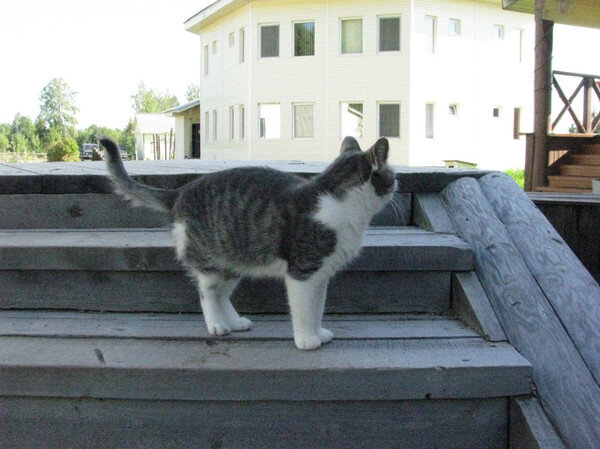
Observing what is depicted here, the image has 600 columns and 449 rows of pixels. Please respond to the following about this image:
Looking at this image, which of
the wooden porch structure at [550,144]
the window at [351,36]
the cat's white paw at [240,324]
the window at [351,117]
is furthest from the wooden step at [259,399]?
the window at [351,36]

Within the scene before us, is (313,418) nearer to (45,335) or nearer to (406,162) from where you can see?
(45,335)

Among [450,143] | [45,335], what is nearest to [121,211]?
[45,335]

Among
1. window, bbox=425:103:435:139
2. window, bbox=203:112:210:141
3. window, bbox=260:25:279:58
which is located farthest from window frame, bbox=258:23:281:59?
window, bbox=425:103:435:139

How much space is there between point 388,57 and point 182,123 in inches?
564

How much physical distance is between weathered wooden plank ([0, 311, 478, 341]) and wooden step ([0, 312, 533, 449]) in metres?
0.20

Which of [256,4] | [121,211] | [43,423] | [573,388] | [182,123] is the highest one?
[256,4]

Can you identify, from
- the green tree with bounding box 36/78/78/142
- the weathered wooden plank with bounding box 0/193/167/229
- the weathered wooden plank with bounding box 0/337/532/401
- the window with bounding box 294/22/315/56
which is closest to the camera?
the weathered wooden plank with bounding box 0/337/532/401

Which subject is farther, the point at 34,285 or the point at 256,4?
the point at 256,4

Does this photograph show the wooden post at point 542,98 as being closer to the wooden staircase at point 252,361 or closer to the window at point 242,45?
the wooden staircase at point 252,361

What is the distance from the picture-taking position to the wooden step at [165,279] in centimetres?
252

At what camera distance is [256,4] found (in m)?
20.8

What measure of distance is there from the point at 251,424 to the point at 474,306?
3.15ft

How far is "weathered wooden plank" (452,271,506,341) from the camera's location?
2.20 meters

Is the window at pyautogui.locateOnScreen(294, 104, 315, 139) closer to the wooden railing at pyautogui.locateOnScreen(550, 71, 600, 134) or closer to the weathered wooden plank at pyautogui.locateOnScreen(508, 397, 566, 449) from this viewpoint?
the wooden railing at pyautogui.locateOnScreen(550, 71, 600, 134)
